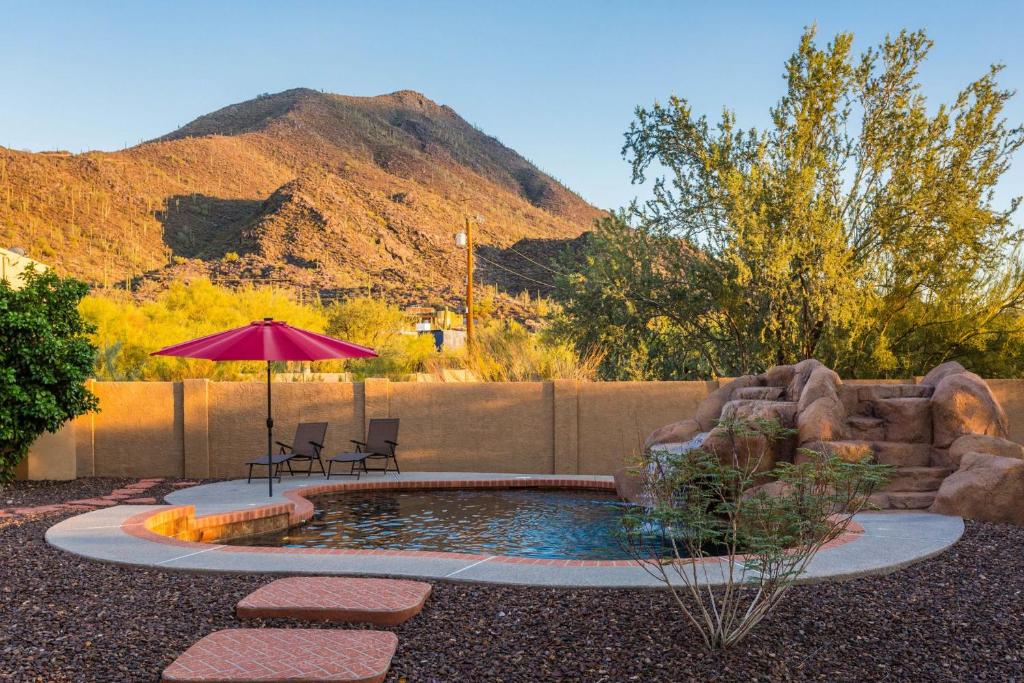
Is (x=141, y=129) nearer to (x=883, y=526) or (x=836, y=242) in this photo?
(x=836, y=242)

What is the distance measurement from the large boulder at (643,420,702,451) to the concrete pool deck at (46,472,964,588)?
272cm

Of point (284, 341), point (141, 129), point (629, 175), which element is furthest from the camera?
point (141, 129)

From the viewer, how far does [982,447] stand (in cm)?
1016

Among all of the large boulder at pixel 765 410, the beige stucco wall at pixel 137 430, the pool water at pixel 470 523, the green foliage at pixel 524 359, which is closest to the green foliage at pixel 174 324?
the beige stucco wall at pixel 137 430

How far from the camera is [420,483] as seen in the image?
12.5 meters

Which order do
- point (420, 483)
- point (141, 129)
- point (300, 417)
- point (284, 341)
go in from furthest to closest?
point (141, 129) → point (300, 417) → point (420, 483) → point (284, 341)

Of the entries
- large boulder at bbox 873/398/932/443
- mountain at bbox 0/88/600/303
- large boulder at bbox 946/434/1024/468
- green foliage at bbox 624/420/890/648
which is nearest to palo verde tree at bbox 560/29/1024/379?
large boulder at bbox 873/398/932/443

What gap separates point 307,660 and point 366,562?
2.18 metres

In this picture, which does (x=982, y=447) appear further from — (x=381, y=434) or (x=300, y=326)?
(x=300, y=326)

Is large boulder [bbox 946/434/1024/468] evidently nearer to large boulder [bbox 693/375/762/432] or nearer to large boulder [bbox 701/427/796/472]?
large boulder [bbox 701/427/796/472]

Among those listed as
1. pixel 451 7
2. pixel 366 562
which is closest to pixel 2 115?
pixel 451 7

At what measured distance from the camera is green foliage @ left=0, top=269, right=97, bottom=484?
11.8 metres

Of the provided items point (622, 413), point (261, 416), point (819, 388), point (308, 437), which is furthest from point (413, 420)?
point (819, 388)

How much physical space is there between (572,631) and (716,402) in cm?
772
